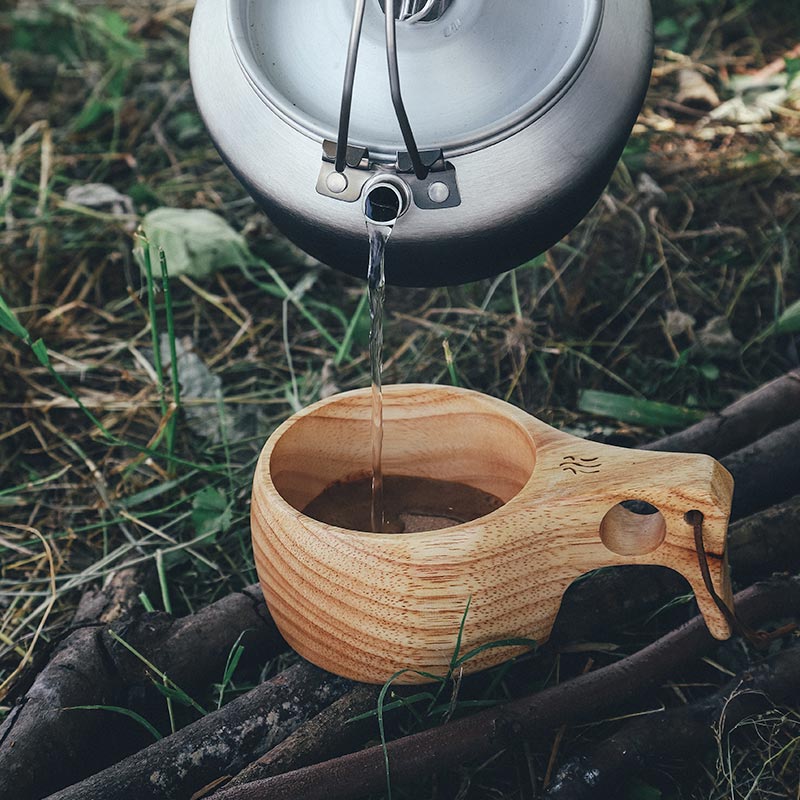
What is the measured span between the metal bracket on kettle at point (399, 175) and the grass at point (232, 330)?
0.35m

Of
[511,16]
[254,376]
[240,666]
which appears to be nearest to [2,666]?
[240,666]

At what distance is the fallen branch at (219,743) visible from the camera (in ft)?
3.04

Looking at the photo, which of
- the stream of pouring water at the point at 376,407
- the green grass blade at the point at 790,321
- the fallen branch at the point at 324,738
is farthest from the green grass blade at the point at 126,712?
the green grass blade at the point at 790,321

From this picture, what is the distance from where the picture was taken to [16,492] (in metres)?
1.43

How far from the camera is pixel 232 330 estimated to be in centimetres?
171

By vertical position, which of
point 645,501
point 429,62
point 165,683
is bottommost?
point 165,683

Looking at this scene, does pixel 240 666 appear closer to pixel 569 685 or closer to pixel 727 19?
pixel 569 685

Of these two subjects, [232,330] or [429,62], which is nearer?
[429,62]

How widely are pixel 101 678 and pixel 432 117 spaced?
68cm

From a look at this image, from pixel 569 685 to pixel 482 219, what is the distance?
488 millimetres


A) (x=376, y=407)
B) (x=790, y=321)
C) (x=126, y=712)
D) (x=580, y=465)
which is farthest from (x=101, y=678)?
(x=790, y=321)

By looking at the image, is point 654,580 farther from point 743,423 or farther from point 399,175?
point 399,175

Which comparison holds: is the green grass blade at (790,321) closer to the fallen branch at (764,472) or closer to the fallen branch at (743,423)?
the fallen branch at (743,423)

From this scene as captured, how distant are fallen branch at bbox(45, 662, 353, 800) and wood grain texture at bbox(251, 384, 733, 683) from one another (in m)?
0.04
